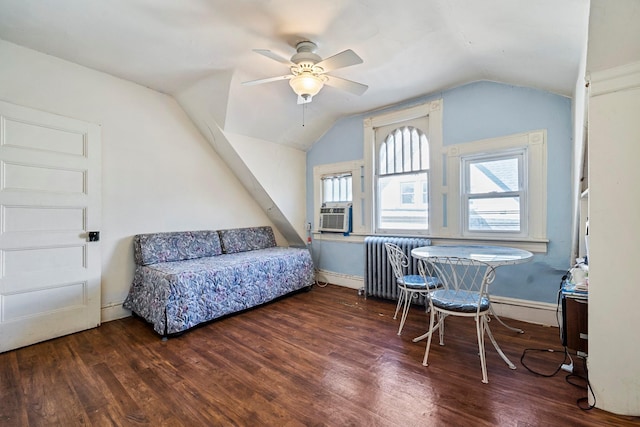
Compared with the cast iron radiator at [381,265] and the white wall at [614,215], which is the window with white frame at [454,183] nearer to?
the cast iron radiator at [381,265]

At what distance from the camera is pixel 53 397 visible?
1.74m

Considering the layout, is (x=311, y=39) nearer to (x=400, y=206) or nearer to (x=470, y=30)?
(x=470, y=30)

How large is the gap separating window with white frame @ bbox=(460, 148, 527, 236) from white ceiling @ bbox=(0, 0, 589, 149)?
0.78 metres

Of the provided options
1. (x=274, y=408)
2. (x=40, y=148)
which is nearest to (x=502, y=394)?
(x=274, y=408)

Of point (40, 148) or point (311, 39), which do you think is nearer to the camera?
point (311, 39)

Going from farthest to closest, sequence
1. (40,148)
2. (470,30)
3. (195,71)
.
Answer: (195,71) < (40,148) < (470,30)

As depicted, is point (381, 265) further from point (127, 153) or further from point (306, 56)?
point (127, 153)

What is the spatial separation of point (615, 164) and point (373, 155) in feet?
8.49

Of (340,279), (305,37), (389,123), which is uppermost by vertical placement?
(305,37)

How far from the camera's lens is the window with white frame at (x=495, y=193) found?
2.88 meters

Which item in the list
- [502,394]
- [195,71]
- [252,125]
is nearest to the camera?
[502,394]

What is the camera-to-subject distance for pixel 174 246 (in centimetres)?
328

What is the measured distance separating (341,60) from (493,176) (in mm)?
2159

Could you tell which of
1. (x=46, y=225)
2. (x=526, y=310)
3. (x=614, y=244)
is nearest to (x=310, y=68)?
(x=614, y=244)
